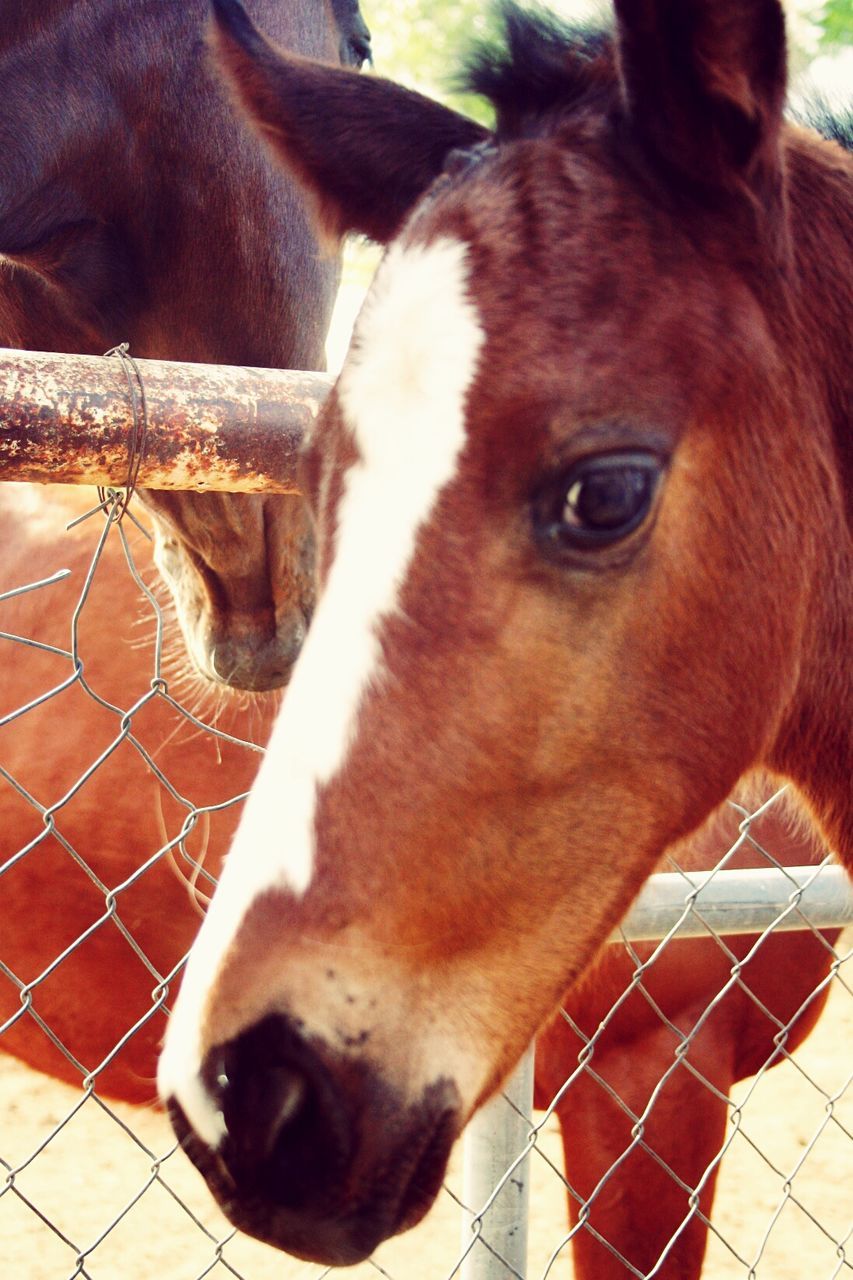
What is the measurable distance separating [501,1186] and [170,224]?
2.09 metres

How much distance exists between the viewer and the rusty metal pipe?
134 centimetres

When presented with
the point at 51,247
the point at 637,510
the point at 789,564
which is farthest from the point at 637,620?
the point at 51,247

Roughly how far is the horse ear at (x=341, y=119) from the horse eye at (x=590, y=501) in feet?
1.88

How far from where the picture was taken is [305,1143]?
103 centimetres

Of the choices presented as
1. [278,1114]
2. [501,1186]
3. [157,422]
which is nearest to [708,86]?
[157,422]

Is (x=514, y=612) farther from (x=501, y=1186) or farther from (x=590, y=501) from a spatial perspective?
(x=501, y=1186)

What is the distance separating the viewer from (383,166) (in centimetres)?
156

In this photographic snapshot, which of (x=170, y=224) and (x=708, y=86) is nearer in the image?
(x=708, y=86)

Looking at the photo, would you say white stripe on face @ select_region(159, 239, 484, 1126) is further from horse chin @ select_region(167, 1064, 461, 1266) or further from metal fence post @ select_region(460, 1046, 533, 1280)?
metal fence post @ select_region(460, 1046, 533, 1280)

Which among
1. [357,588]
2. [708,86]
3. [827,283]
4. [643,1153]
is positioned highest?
[708,86]

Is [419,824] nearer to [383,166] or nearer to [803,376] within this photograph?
[803,376]

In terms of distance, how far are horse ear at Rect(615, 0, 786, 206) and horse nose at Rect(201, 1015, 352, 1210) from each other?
971 mm

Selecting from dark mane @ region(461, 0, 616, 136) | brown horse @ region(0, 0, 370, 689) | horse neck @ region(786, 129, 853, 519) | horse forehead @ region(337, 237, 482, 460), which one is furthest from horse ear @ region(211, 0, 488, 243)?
brown horse @ region(0, 0, 370, 689)

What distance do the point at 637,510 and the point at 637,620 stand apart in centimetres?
11
